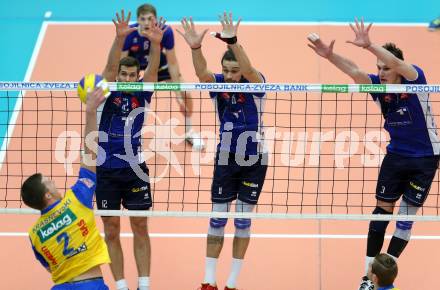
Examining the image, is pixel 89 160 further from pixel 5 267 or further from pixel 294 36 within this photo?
pixel 294 36

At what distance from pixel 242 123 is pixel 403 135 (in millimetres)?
1727

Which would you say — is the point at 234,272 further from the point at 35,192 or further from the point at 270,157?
the point at 270,157

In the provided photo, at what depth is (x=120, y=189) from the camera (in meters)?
9.45

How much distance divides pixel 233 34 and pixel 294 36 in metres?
8.05

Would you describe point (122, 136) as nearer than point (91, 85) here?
No

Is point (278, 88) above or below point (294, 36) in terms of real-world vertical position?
below

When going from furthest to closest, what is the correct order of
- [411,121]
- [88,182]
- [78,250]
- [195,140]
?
[195,140]
[411,121]
[88,182]
[78,250]

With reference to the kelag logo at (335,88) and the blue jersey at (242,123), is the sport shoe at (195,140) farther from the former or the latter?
the kelag logo at (335,88)

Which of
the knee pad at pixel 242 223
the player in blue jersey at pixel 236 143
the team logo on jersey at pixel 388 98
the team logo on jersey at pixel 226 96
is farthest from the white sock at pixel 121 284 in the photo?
the team logo on jersey at pixel 388 98

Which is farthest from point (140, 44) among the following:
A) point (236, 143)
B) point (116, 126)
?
point (236, 143)

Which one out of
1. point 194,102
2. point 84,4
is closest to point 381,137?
point 194,102

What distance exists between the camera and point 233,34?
29.7 ft

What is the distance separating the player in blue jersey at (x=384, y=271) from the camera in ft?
25.0

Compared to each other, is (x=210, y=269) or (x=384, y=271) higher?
(x=384, y=271)
